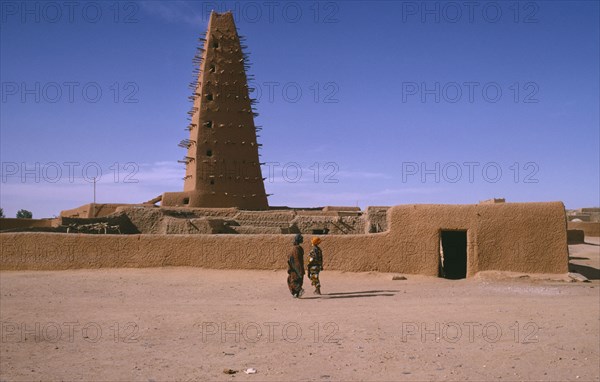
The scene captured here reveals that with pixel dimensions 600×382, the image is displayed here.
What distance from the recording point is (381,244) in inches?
529

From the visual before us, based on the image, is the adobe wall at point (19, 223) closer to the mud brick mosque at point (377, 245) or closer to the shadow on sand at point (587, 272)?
the mud brick mosque at point (377, 245)

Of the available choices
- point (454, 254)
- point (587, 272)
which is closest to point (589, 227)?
point (587, 272)

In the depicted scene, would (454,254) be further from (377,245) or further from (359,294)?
(359,294)

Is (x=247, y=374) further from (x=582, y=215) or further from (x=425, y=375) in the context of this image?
(x=582, y=215)

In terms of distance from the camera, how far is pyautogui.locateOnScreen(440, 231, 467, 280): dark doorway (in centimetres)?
1612

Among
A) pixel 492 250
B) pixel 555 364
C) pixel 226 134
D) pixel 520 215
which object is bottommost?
pixel 555 364

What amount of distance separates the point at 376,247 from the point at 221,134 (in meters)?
12.8

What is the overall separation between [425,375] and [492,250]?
7.96 meters

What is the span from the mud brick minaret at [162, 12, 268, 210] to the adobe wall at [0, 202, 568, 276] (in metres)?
9.13

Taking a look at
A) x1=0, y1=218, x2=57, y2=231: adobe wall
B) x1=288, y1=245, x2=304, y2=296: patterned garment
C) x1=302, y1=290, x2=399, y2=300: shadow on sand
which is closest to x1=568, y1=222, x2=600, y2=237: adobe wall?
x1=302, y1=290, x2=399, y2=300: shadow on sand

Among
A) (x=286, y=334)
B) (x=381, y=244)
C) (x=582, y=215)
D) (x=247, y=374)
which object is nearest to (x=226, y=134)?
(x=381, y=244)

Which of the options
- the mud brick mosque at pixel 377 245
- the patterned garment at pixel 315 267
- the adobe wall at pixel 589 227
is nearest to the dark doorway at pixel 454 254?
the mud brick mosque at pixel 377 245

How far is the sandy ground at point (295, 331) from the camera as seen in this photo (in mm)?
6039

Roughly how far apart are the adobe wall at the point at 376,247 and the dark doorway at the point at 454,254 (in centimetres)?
281
